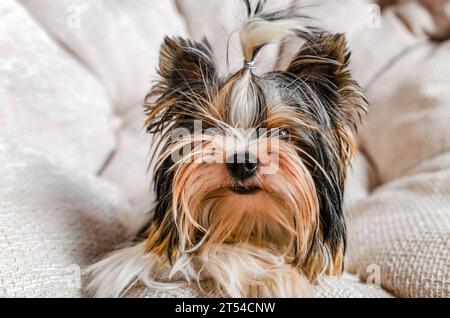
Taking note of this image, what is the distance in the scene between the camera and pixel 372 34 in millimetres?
2164

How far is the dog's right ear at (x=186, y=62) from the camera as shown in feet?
4.00

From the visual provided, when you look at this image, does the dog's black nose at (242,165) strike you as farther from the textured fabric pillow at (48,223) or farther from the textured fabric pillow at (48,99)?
the textured fabric pillow at (48,99)

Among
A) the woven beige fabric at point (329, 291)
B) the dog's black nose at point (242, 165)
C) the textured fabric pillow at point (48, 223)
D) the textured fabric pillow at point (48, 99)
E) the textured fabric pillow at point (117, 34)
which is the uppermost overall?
the textured fabric pillow at point (117, 34)

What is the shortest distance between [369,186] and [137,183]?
0.94m

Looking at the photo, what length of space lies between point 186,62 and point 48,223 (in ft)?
1.83

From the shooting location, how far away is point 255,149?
Result: 3.67 ft

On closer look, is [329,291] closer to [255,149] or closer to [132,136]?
[255,149]

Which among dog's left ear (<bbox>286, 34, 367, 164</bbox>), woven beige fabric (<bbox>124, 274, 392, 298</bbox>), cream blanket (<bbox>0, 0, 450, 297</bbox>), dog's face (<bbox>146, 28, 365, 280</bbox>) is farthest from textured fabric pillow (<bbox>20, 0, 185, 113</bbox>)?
woven beige fabric (<bbox>124, 274, 392, 298</bbox>)

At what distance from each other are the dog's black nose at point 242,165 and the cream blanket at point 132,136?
26cm

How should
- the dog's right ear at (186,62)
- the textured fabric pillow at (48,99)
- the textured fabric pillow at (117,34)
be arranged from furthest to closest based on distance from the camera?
the textured fabric pillow at (117,34) < the textured fabric pillow at (48,99) < the dog's right ear at (186,62)

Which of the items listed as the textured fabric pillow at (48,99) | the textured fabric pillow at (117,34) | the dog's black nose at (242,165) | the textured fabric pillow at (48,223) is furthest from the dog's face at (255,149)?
the textured fabric pillow at (117,34)

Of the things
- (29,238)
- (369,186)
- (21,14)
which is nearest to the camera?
(29,238)
